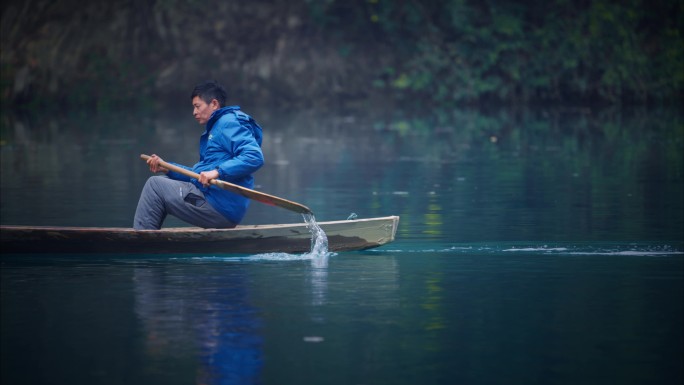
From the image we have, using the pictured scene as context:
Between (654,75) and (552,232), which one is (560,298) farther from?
(654,75)

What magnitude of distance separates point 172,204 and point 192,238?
0.34 m

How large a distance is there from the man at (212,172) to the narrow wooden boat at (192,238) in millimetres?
186

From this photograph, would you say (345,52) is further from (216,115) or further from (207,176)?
(207,176)

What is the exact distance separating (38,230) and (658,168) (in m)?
10.0

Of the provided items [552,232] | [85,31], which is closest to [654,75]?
[85,31]

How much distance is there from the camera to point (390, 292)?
321 inches

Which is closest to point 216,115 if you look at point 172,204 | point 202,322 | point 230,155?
point 230,155

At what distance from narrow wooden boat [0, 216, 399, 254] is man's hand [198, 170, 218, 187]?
0.36m

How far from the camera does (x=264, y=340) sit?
6.71 m

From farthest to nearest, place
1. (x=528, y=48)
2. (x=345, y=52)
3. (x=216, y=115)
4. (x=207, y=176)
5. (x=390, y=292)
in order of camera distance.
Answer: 1. (x=345, y=52)
2. (x=528, y=48)
3. (x=216, y=115)
4. (x=207, y=176)
5. (x=390, y=292)

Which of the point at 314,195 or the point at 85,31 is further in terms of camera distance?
the point at 85,31

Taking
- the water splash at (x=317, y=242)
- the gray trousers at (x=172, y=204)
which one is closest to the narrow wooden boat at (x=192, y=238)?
the water splash at (x=317, y=242)

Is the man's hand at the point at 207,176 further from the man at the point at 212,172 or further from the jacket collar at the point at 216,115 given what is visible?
the jacket collar at the point at 216,115

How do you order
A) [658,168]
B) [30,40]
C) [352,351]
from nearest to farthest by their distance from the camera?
[352,351]
[658,168]
[30,40]
